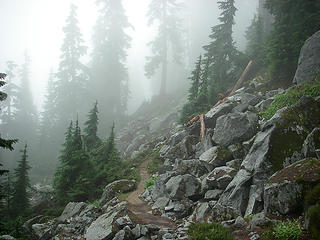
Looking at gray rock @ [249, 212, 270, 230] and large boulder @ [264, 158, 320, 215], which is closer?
large boulder @ [264, 158, 320, 215]

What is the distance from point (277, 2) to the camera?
1902 cm

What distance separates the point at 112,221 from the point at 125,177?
6.84 m

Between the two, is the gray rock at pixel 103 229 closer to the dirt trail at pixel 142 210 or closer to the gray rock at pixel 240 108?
the dirt trail at pixel 142 210

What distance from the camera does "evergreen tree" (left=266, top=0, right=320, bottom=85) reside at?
16.4 m

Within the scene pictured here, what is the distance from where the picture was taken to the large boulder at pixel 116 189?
1266 cm

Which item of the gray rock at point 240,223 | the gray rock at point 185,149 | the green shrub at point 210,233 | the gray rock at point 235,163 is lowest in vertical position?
the green shrub at point 210,233

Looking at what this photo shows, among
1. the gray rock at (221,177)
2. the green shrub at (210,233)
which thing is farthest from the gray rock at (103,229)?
the gray rock at (221,177)

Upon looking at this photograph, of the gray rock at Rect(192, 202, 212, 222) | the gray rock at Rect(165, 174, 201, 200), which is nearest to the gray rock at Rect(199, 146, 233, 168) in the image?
the gray rock at Rect(165, 174, 201, 200)

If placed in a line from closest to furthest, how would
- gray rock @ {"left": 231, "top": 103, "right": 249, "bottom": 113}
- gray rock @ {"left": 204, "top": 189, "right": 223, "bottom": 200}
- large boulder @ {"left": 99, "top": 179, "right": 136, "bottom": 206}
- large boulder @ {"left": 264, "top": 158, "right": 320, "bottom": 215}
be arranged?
large boulder @ {"left": 264, "top": 158, "right": 320, "bottom": 215} < gray rock @ {"left": 204, "top": 189, "right": 223, "bottom": 200} < large boulder @ {"left": 99, "top": 179, "right": 136, "bottom": 206} < gray rock @ {"left": 231, "top": 103, "right": 249, "bottom": 113}

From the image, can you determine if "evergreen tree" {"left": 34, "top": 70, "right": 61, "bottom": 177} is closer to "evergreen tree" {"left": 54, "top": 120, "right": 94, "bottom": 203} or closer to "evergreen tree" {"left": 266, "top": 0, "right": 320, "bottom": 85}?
"evergreen tree" {"left": 54, "top": 120, "right": 94, "bottom": 203}

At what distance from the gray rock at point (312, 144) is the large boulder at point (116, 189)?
31.7 feet

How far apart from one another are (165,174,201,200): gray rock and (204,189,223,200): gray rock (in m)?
0.54

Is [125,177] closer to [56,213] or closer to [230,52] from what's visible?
[56,213]

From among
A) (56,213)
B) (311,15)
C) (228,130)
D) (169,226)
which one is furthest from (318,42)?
(56,213)
